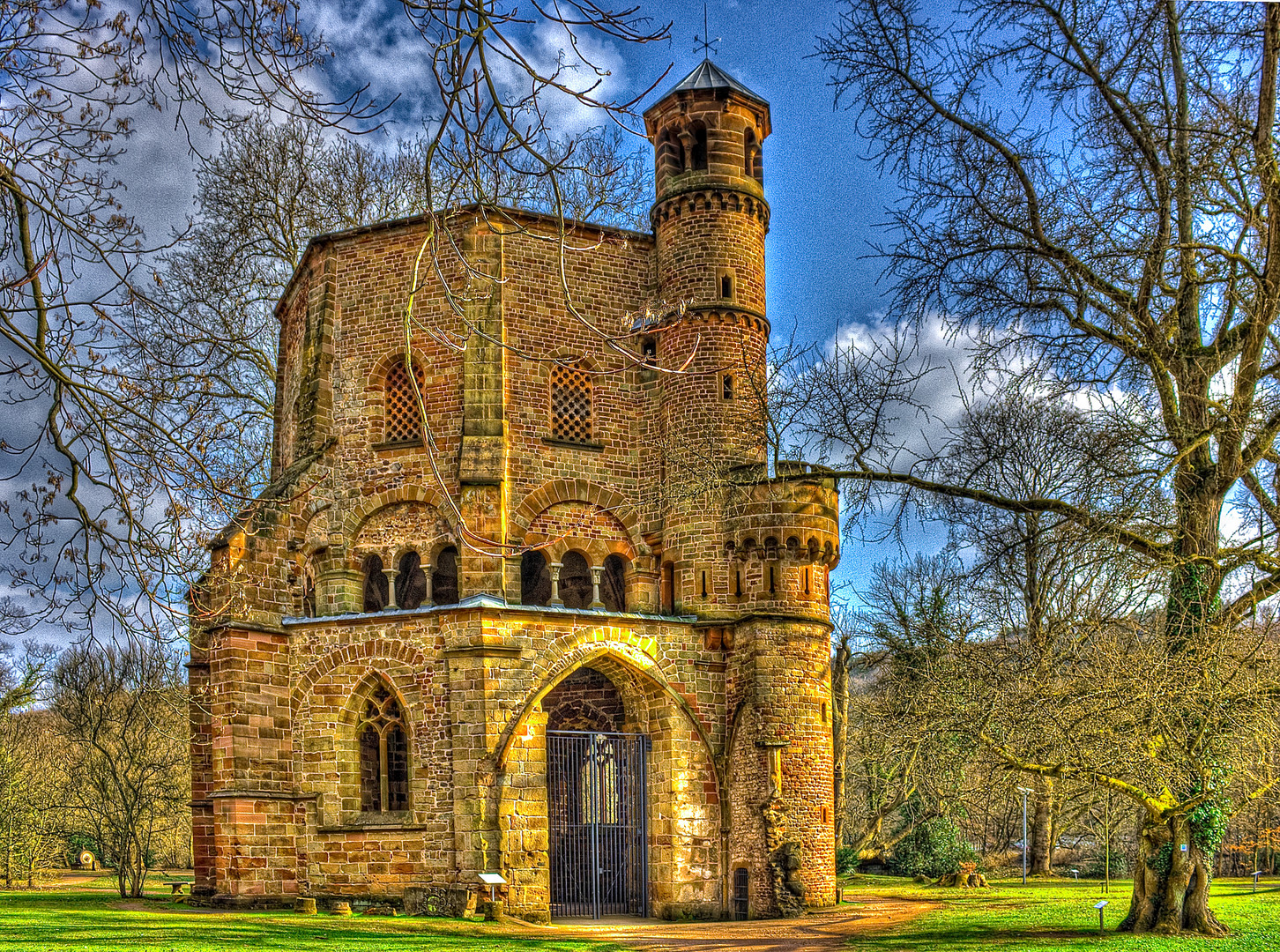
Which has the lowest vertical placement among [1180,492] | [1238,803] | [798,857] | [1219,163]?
[798,857]

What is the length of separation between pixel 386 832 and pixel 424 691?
2.30m

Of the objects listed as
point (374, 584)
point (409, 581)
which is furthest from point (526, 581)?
point (374, 584)

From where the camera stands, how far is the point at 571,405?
24.1 metres

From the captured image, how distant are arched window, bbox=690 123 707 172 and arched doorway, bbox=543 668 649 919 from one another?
10021 millimetres

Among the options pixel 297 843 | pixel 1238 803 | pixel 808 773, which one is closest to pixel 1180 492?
pixel 1238 803

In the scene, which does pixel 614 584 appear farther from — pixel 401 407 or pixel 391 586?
pixel 401 407

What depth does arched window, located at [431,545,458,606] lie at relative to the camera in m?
22.9

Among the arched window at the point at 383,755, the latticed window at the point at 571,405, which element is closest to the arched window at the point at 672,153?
the latticed window at the point at 571,405

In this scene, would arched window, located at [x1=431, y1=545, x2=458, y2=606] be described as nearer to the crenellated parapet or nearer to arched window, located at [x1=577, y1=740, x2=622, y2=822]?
arched window, located at [x1=577, y1=740, x2=622, y2=822]

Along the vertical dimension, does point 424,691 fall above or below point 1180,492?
below

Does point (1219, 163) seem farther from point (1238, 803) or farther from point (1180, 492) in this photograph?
point (1238, 803)

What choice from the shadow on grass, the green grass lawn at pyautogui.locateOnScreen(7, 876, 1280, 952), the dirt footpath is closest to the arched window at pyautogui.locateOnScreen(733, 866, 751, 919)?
the dirt footpath

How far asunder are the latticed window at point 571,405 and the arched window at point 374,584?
4.07 meters

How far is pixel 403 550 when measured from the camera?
22828 mm
